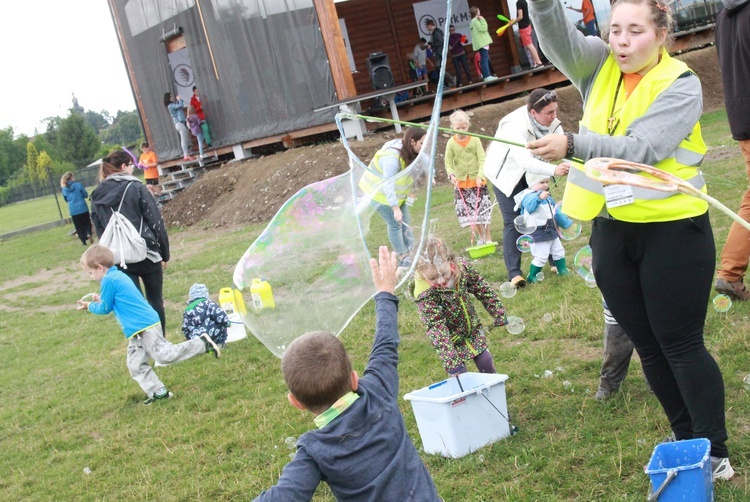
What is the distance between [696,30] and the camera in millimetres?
23594

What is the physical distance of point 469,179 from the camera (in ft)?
30.9

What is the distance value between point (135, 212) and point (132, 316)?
3.93 feet

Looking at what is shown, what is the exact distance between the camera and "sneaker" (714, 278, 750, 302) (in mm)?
5422

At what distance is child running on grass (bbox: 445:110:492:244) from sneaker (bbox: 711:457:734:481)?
19.9ft

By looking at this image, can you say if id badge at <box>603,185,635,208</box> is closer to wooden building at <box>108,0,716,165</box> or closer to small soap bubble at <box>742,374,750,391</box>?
small soap bubble at <box>742,374,750,391</box>

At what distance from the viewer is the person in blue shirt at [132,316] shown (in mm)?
6469

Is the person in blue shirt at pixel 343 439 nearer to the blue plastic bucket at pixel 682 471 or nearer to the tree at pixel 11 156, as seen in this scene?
the blue plastic bucket at pixel 682 471

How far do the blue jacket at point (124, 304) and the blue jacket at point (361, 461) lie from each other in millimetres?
4206

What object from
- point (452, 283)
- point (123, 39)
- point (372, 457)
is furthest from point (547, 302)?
point (123, 39)

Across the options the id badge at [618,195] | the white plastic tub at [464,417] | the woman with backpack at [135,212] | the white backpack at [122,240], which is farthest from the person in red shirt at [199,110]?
the id badge at [618,195]

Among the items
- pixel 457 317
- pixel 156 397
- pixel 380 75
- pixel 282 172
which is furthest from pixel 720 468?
pixel 282 172

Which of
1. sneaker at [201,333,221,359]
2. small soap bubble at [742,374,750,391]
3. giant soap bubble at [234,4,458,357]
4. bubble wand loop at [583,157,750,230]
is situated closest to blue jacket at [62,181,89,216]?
sneaker at [201,333,221,359]

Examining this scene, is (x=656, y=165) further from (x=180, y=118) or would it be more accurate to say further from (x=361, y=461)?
(x=180, y=118)

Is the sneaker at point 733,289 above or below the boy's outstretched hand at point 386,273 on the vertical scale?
below
